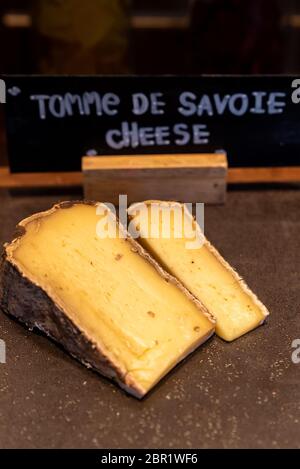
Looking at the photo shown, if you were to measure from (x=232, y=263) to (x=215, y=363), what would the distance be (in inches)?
11.2

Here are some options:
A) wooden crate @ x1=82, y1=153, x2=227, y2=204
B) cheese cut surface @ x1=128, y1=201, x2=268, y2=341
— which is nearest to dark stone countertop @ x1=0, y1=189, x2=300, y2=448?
cheese cut surface @ x1=128, y1=201, x2=268, y2=341

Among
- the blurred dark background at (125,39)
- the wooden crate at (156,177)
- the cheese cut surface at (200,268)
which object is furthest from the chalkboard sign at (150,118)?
the blurred dark background at (125,39)

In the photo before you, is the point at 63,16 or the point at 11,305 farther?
the point at 63,16

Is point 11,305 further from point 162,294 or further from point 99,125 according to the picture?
point 99,125

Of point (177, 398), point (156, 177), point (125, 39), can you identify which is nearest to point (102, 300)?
point (177, 398)

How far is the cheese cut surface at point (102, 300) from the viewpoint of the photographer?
3.70ft

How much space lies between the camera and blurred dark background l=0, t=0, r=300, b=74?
1805mm

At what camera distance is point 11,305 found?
1.25m

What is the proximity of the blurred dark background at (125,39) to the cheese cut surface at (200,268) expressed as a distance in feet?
2.15

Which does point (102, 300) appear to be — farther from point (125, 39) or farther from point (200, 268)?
point (125, 39)

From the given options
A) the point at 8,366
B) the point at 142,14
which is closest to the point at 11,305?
the point at 8,366

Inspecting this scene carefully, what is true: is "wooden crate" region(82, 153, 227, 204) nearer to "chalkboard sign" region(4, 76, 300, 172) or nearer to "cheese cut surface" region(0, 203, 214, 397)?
"chalkboard sign" region(4, 76, 300, 172)

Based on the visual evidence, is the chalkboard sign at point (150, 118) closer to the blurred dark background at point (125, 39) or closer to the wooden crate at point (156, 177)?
the wooden crate at point (156, 177)

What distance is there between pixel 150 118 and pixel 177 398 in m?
0.68
